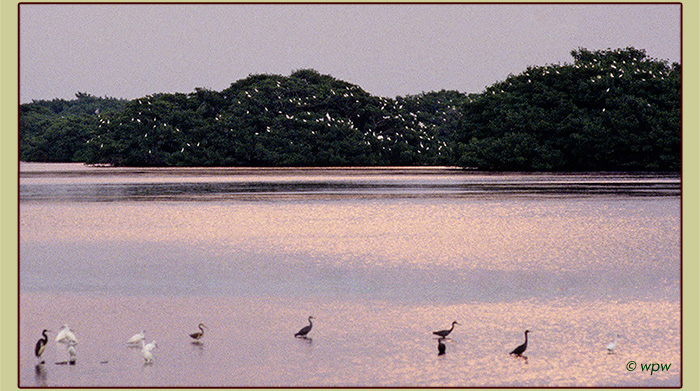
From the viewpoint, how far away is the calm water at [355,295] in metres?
8.79

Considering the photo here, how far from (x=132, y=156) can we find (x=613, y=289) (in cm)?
8321

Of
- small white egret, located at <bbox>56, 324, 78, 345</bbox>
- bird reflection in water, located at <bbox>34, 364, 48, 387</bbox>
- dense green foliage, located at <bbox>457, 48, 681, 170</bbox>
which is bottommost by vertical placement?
bird reflection in water, located at <bbox>34, 364, 48, 387</bbox>

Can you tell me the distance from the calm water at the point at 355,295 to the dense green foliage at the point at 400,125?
131 feet

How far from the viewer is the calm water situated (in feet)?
28.8

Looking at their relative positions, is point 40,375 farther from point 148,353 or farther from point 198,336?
point 198,336

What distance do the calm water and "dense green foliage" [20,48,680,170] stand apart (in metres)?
39.8

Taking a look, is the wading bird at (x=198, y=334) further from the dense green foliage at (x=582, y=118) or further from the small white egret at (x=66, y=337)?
the dense green foliage at (x=582, y=118)

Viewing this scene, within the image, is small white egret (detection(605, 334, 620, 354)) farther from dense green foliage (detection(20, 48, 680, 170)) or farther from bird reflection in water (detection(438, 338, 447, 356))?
dense green foliage (detection(20, 48, 680, 170))

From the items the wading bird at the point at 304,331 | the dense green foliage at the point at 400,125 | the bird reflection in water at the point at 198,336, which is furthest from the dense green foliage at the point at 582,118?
the bird reflection in water at the point at 198,336

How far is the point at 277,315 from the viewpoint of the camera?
11.4 meters

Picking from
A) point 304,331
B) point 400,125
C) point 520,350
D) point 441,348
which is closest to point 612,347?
point 520,350

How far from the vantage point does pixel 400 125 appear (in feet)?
303

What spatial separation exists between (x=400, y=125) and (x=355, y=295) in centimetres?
7996

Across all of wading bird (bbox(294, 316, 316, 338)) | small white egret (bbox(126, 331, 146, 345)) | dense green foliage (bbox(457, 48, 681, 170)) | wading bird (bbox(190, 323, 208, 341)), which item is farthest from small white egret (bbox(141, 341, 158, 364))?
dense green foliage (bbox(457, 48, 681, 170))
